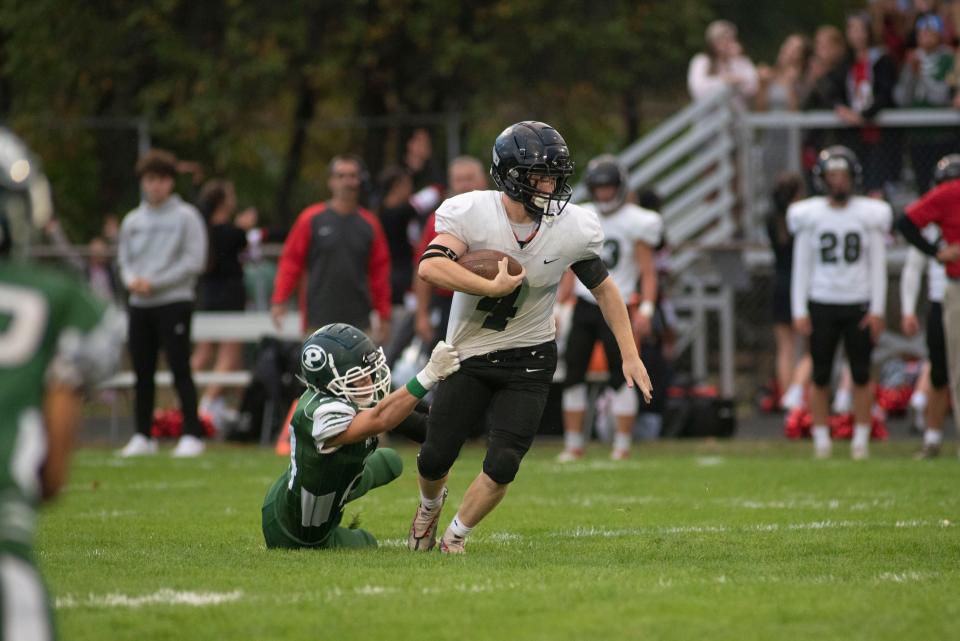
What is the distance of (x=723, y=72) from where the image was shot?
17422 mm

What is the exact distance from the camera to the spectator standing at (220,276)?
14.3 meters

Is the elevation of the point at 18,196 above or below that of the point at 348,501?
above

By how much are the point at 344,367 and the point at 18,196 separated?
273cm

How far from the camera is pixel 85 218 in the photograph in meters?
21.9

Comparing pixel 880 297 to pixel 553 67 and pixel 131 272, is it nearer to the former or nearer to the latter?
pixel 131 272

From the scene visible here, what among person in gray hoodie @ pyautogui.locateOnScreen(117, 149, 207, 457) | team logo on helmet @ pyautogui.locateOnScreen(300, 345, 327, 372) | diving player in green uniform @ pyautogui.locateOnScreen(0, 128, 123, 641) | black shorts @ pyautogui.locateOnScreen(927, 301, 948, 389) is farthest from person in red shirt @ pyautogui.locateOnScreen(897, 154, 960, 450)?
diving player in green uniform @ pyautogui.locateOnScreen(0, 128, 123, 641)

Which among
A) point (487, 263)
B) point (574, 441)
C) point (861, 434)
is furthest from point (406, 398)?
point (861, 434)

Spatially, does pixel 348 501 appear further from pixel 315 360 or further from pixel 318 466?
pixel 315 360

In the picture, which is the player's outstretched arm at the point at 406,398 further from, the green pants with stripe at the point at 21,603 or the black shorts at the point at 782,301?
the black shorts at the point at 782,301

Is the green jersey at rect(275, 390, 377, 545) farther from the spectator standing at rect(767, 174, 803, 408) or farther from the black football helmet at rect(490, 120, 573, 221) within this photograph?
the spectator standing at rect(767, 174, 803, 408)

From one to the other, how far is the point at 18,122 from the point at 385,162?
15.6 feet

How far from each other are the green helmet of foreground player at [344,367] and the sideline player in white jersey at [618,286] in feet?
17.9

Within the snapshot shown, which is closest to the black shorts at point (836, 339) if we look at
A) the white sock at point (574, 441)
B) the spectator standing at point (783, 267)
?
the white sock at point (574, 441)

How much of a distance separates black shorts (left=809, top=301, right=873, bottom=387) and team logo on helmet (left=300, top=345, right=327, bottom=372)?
6091 mm
